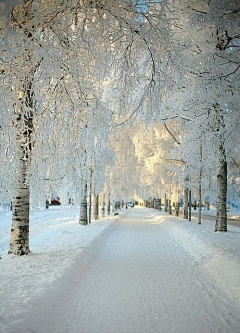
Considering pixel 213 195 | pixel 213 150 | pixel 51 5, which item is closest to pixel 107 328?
pixel 51 5

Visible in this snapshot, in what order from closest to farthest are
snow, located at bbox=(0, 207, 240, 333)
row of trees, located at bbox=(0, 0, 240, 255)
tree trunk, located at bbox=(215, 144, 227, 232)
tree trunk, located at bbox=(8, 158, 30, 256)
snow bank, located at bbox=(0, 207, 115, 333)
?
snow, located at bbox=(0, 207, 240, 333), snow bank, located at bbox=(0, 207, 115, 333), row of trees, located at bbox=(0, 0, 240, 255), tree trunk, located at bbox=(8, 158, 30, 256), tree trunk, located at bbox=(215, 144, 227, 232)

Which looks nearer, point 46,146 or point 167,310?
point 167,310

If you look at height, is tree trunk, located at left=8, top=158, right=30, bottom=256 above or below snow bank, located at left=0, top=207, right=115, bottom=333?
above

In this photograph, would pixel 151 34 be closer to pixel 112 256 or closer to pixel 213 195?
pixel 112 256

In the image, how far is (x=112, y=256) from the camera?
7.92 metres

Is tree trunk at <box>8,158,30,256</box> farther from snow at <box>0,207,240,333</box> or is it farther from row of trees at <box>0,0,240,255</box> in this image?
snow at <box>0,207,240,333</box>

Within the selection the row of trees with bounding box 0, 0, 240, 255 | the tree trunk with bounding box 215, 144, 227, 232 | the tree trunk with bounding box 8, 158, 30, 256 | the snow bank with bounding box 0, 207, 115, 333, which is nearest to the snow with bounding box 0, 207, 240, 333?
the snow bank with bounding box 0, 207, 115, 333

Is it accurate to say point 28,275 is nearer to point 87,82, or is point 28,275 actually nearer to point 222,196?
point 87,82

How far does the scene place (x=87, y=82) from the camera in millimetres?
5387

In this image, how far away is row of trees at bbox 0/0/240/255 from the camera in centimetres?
424

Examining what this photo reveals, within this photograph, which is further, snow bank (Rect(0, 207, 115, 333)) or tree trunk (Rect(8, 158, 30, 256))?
tree trunk (Rect(8, 158, 30, 256))

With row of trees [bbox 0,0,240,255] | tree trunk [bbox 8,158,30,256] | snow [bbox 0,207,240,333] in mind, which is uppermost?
row of trees [bbox 0,0,240,255]

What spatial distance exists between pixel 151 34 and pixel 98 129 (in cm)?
298

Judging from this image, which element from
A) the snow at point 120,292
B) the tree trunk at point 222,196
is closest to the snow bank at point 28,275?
the snow at point 120,292
